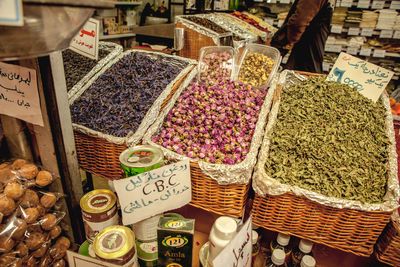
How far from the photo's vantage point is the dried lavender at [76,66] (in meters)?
1.64

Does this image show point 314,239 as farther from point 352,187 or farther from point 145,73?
point 145,73

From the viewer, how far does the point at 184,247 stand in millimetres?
747

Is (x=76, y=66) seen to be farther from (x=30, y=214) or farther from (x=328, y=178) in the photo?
(x=328, y=178)

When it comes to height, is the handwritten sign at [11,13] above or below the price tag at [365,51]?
above

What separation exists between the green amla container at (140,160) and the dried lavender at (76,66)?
0.96m

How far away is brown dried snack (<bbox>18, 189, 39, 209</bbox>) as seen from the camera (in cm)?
83

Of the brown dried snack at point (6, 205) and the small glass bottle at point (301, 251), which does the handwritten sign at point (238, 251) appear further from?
the brown dried snack at point (6, 205)

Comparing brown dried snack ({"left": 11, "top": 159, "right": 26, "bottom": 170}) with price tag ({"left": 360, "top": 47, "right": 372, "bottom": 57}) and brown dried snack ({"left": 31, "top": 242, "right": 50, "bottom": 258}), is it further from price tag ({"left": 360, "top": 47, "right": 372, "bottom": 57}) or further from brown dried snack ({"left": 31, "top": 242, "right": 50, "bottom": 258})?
price tag ({"left": 360, "top": 47, "right": 372, "bottom": 57})

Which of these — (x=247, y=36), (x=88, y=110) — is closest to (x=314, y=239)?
(x=88, y=110)

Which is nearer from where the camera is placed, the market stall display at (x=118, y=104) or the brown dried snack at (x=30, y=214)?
the brown dried snack at (x=30, y=214)

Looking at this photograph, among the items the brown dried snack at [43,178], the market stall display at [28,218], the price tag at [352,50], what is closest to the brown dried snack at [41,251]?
the market stall display at [28,218]

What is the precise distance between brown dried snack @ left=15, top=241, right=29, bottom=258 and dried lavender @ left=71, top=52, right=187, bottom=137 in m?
0.54

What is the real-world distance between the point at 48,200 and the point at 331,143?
1204 mm

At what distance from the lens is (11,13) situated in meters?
0.35
